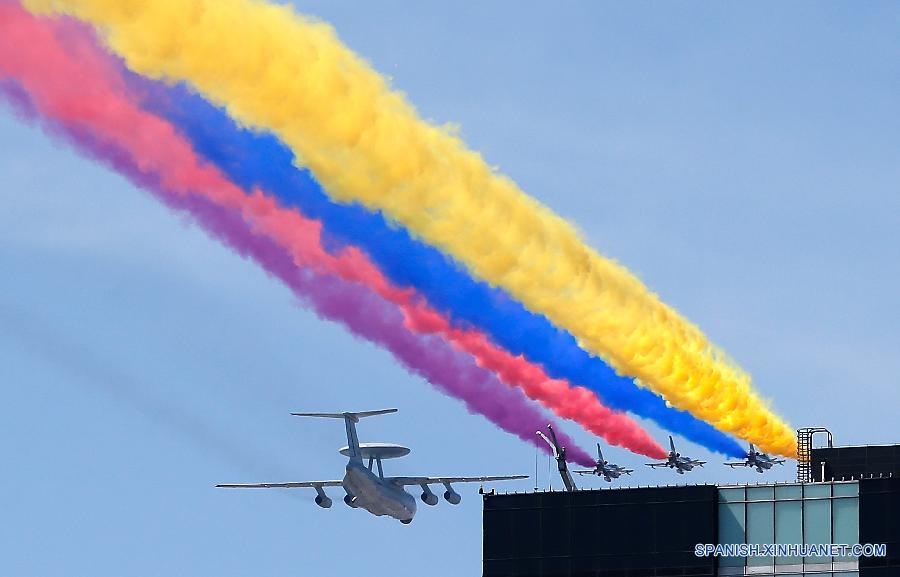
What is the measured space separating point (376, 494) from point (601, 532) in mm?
46204

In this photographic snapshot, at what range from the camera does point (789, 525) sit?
122938mm

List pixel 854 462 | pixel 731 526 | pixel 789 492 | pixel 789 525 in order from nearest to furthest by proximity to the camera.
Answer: pixel 789 525 < pixel 789 492 < pixel 731 526 < pixel 854 462

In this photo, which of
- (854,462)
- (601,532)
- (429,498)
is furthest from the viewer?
(429,498)

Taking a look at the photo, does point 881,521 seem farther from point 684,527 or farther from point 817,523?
point 684,527

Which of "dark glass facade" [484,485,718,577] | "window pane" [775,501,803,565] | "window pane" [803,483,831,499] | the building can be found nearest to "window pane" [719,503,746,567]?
the building

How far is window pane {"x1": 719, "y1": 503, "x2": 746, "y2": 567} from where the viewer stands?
407 ft

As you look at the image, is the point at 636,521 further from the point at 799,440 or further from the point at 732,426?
the point at 732,426

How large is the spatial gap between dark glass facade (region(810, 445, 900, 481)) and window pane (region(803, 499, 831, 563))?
22441 millimetres

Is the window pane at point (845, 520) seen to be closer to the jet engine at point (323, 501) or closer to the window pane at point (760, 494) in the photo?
the window pane at point (760, 494)

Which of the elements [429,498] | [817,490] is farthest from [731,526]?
[429,498]

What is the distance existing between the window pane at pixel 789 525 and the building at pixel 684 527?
58 mm

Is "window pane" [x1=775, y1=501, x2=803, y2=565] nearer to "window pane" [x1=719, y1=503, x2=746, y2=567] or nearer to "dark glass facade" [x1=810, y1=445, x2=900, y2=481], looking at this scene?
"window pane" [x1=719, y1=503, x2=746, y2=567]

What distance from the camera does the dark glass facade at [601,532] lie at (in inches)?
4941

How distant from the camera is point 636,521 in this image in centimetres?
12725
